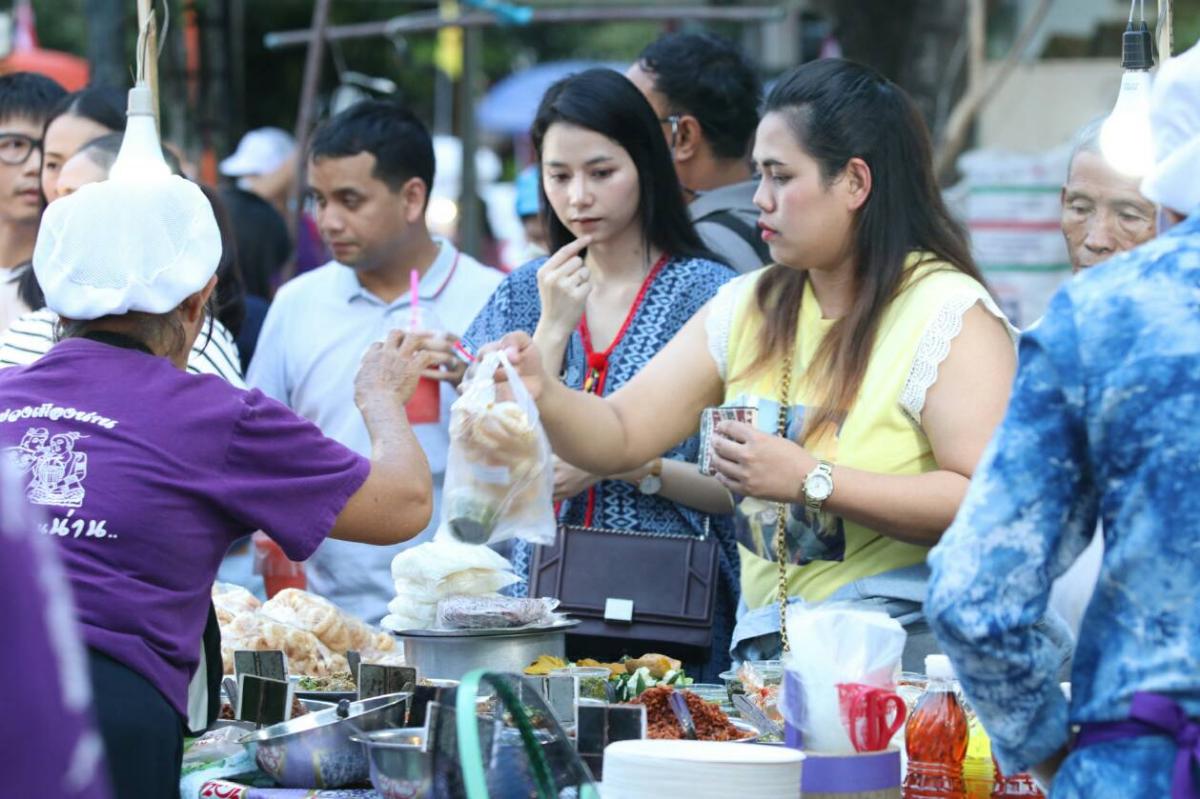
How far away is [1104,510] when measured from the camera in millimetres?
1825

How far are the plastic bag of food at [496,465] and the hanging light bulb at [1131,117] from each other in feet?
3.71

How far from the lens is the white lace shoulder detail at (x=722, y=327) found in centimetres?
333

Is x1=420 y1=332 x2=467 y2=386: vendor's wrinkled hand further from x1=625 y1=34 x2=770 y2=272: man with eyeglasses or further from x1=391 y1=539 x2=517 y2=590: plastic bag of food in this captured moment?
x1=625 y1=34 x2=770 y2=272: man with eyeglasses

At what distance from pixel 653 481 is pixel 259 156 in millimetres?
5915

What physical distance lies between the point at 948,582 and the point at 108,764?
119 centimetres

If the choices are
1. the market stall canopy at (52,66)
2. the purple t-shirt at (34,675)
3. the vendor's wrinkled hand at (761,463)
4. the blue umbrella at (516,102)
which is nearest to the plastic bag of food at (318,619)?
the vendor's wrinkled hand at (761,463)

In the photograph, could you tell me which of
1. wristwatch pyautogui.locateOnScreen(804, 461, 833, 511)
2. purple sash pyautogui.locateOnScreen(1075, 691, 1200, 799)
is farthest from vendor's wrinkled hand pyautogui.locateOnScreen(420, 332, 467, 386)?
purple sash pyautogui.locateOnScreen(1075, 691, 1200, 799)

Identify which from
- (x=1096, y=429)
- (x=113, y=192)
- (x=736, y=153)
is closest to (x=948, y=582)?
(x=1096, y=429)

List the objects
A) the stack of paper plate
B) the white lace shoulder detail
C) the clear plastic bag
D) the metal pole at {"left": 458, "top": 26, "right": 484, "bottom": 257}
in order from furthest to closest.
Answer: the metal pole at {"left": 458, "top": 26, "right": 484, "bottom": 257}, the white lace shoulder detail, the clear plastic bag, the stack of paper plate

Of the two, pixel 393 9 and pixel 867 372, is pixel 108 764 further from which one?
pixel 393 9

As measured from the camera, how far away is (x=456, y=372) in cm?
397

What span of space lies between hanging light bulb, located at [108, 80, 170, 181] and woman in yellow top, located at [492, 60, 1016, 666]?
0.75m

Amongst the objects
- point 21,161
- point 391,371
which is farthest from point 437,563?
point 21,161

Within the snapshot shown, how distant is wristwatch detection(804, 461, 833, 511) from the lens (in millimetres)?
2936
